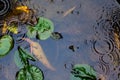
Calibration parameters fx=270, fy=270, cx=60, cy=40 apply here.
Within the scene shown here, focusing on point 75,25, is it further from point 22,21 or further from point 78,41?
point 22,21

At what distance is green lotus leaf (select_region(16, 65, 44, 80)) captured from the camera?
136 centimetres

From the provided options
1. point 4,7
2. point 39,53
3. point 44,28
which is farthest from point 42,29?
point 4,7

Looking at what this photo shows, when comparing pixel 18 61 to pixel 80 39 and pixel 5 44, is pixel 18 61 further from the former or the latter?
pixel 80 39

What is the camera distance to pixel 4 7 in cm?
150

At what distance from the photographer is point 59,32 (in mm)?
1463

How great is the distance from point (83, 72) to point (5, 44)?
43 cm

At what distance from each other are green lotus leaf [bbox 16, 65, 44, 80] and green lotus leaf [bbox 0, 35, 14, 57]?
0.13 metres

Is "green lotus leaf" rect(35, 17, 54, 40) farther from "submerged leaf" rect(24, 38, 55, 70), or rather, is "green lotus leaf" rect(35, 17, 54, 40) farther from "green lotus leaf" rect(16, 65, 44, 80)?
"green lotus leaf" rect(16, 65, 44, 80)

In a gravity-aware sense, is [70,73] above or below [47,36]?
below

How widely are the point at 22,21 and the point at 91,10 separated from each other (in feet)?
1.29

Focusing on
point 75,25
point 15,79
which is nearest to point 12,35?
point 15,79

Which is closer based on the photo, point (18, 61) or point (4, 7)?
point (18, 61)

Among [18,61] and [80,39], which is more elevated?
[80,39]

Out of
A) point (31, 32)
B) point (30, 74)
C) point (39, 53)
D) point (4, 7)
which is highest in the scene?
point (4, 7)
